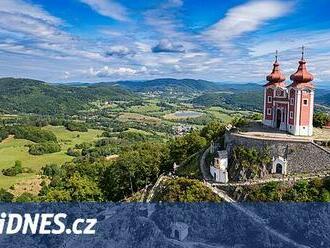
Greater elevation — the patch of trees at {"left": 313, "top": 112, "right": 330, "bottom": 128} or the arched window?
the patch of trees at {"left": 313, "top": 112, "right": 330, "bottom": 128}

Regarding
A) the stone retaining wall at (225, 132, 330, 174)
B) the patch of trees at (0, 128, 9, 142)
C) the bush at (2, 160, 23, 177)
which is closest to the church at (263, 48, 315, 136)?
the stone retaining wall at (225, 132, 330, 174)

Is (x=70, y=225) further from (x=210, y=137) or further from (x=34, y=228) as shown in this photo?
(x=210, y=137)

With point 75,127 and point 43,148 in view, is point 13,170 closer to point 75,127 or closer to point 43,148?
point 43,148

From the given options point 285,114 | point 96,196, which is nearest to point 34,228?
point 96,196

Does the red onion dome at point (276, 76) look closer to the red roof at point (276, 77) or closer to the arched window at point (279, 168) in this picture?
the red roof at point (276, 77)

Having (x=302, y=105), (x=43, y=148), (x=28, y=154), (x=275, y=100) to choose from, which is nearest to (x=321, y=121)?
(x=275, y=100)

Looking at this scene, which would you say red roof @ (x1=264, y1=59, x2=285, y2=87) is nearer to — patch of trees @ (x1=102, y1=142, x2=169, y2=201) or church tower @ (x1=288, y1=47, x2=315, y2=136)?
church tower @ (x1=288, y1=47, x2=315, y2=136)
